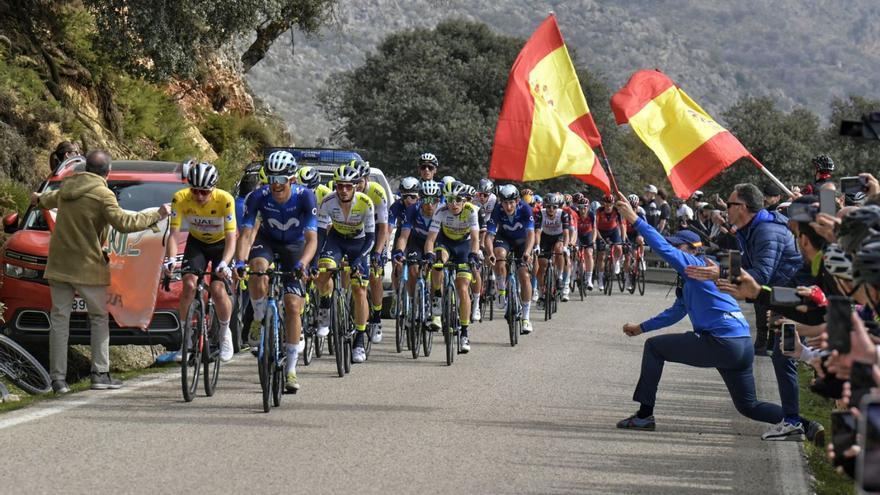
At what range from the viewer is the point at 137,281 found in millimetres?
12656

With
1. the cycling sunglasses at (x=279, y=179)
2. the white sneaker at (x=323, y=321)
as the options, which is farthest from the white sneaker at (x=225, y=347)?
the white sneaker at (x=323, y=321)

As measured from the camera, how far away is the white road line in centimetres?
1009

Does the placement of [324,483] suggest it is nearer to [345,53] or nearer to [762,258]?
[762,258]

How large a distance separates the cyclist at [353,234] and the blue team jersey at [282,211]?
1.64 meters

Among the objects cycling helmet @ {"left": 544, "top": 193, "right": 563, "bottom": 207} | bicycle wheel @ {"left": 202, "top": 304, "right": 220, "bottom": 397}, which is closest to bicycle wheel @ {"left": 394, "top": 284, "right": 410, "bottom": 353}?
bicycle wheel @ {"left": 202, "top": 304, "right": 220, "bottom": 397}

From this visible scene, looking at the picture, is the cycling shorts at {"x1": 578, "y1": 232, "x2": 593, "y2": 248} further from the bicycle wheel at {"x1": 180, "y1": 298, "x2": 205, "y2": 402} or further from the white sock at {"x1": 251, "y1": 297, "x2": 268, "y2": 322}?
the bicycle wheel at {"x1": 180, "y1": 298, "x2": 205, "y2": 402}

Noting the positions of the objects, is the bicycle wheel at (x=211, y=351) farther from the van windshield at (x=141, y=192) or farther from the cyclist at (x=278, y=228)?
the van windshield at (x=141, y=192)

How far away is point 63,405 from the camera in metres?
11.0

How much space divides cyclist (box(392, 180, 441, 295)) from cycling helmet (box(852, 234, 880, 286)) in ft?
37.9

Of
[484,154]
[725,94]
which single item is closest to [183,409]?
[484,154]

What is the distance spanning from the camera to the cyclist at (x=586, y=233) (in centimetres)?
2755

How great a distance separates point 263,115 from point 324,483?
101 feet

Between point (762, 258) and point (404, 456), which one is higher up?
point (762, 258)

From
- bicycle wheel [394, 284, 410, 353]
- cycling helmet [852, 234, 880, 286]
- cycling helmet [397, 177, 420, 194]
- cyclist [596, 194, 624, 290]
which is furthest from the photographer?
cyclist [596, 194, 624, 290]
